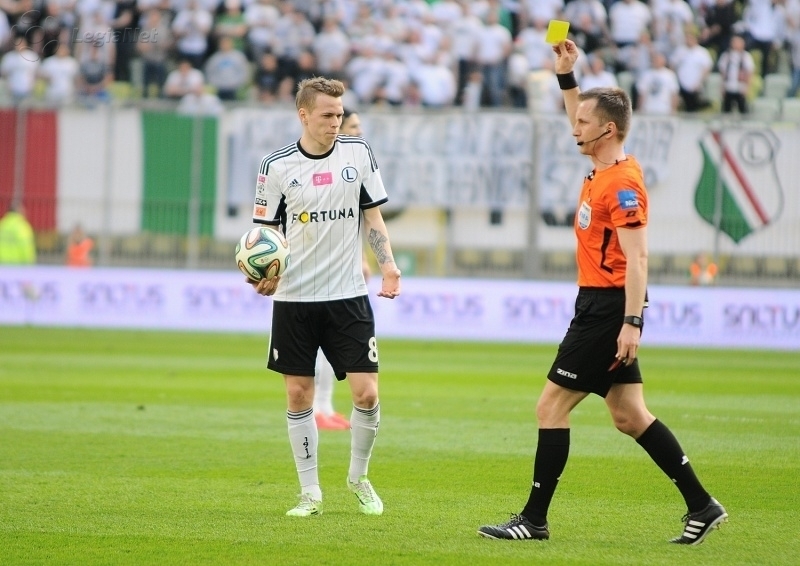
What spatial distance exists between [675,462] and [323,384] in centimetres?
494

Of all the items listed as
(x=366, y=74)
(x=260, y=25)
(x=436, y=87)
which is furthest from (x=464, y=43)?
(x=260, y=25)

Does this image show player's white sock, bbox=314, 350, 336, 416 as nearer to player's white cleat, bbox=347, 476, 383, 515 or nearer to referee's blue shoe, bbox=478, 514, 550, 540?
player's white cleat, bbox=347, 476, 383, 515

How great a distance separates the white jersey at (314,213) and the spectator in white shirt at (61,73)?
18.5 metres

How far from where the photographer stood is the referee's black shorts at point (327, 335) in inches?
271

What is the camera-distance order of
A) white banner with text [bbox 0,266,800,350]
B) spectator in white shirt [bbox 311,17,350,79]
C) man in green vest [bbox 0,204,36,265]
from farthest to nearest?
spectator in white shirt [bbox 311,17,350,79] < man in green vest [bbox 0,204,36,265] < white banner with text [bbox 0,266,800,350]

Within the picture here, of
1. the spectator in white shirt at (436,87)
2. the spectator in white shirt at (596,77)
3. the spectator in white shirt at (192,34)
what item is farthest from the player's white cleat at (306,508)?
the spectator in white shirt at (192,34)

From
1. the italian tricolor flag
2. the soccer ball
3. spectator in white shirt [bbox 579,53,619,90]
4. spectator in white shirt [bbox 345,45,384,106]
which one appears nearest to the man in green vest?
the italian tricolor flag

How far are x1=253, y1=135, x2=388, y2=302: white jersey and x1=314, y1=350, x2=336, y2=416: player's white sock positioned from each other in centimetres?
345

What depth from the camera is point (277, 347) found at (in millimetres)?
6914

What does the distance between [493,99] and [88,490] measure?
17241 millimetres

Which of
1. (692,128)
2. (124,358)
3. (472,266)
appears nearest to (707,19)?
(692,128)

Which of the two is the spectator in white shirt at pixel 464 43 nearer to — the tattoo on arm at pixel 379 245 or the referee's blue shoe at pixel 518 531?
the tattoo on arm at pixel 379 245

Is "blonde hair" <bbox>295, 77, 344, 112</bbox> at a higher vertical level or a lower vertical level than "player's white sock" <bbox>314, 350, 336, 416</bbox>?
higher

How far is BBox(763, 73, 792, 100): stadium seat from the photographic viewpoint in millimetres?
23741
